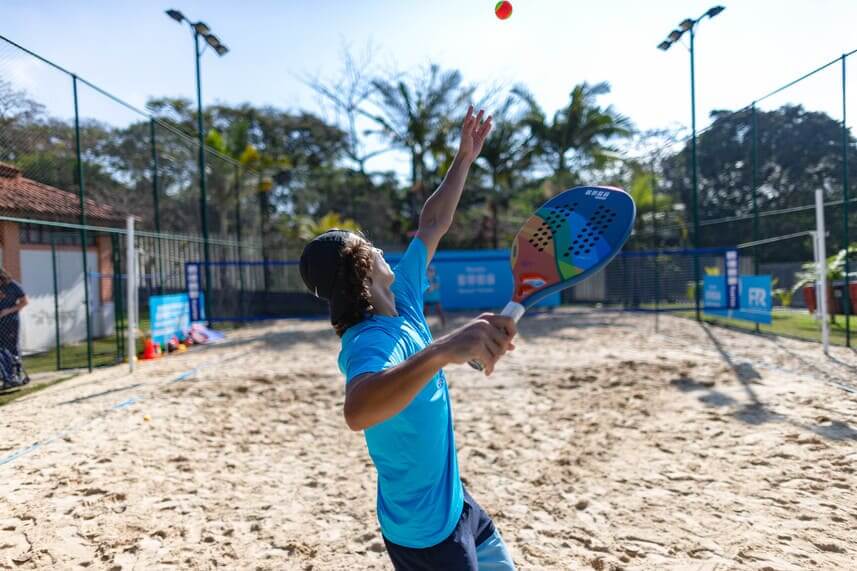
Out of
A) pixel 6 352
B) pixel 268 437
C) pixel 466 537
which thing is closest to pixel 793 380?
pixel 268 437

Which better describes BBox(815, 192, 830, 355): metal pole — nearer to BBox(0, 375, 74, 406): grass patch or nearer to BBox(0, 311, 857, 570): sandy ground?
BBox(0, 311, 857, 570): sandy ground

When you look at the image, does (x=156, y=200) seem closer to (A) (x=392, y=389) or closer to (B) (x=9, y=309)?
(B) (x=9, y=309)

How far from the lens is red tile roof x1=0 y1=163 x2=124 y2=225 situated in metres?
6.84

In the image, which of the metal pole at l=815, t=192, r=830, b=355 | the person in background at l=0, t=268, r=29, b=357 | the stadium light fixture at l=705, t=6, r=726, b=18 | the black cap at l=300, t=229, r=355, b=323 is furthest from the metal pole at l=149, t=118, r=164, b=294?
the stadium light fixture at l=705, t=6, r=726, b=18

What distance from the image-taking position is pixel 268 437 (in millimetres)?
5367

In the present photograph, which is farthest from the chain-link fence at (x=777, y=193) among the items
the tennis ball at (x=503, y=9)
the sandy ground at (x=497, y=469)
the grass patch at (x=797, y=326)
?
the tennis ball at (x=503, y=9)

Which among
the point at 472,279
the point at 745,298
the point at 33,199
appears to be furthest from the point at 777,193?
the point at 33,199

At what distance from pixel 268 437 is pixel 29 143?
540 centimetres

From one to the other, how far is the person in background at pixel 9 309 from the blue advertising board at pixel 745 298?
38.6 feet

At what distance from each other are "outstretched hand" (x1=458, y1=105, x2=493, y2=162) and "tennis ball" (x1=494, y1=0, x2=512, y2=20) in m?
0.88

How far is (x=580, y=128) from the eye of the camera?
20.2m

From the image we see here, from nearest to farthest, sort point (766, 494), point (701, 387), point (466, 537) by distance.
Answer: point (466, 537) < point (766, 494) < point (701, 387)

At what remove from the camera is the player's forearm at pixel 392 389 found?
1263mm

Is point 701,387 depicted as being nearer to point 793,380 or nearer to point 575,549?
point 793,380
